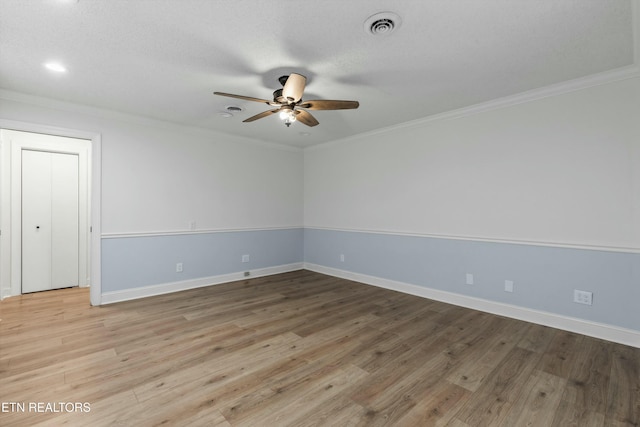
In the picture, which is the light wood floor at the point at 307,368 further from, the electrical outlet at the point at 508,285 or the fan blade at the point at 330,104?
the fan blade at the point at 330,104

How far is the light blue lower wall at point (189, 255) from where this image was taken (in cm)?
382

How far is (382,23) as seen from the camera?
1940 millimetres

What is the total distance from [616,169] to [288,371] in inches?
132

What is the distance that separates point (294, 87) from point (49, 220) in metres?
4.49

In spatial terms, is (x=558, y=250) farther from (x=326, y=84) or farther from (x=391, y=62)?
(x=326, y=84)

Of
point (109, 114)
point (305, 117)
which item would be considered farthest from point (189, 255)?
point (305, 117)

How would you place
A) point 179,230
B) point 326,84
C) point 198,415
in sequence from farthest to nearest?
point 179,230
point 326,84
point 198,415

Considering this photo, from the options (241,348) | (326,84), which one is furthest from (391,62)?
(241,348)

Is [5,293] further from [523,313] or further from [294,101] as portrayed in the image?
[523,313]

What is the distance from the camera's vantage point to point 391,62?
246cm

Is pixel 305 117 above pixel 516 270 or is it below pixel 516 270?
above

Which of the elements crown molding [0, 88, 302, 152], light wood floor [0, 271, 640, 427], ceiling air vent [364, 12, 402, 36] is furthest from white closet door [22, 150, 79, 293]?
ceiling air vent [364, 12, 402, 36]

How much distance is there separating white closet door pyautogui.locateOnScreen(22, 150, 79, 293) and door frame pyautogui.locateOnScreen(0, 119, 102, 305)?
0.37 feet

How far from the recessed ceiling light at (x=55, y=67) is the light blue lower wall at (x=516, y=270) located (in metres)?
4.04
